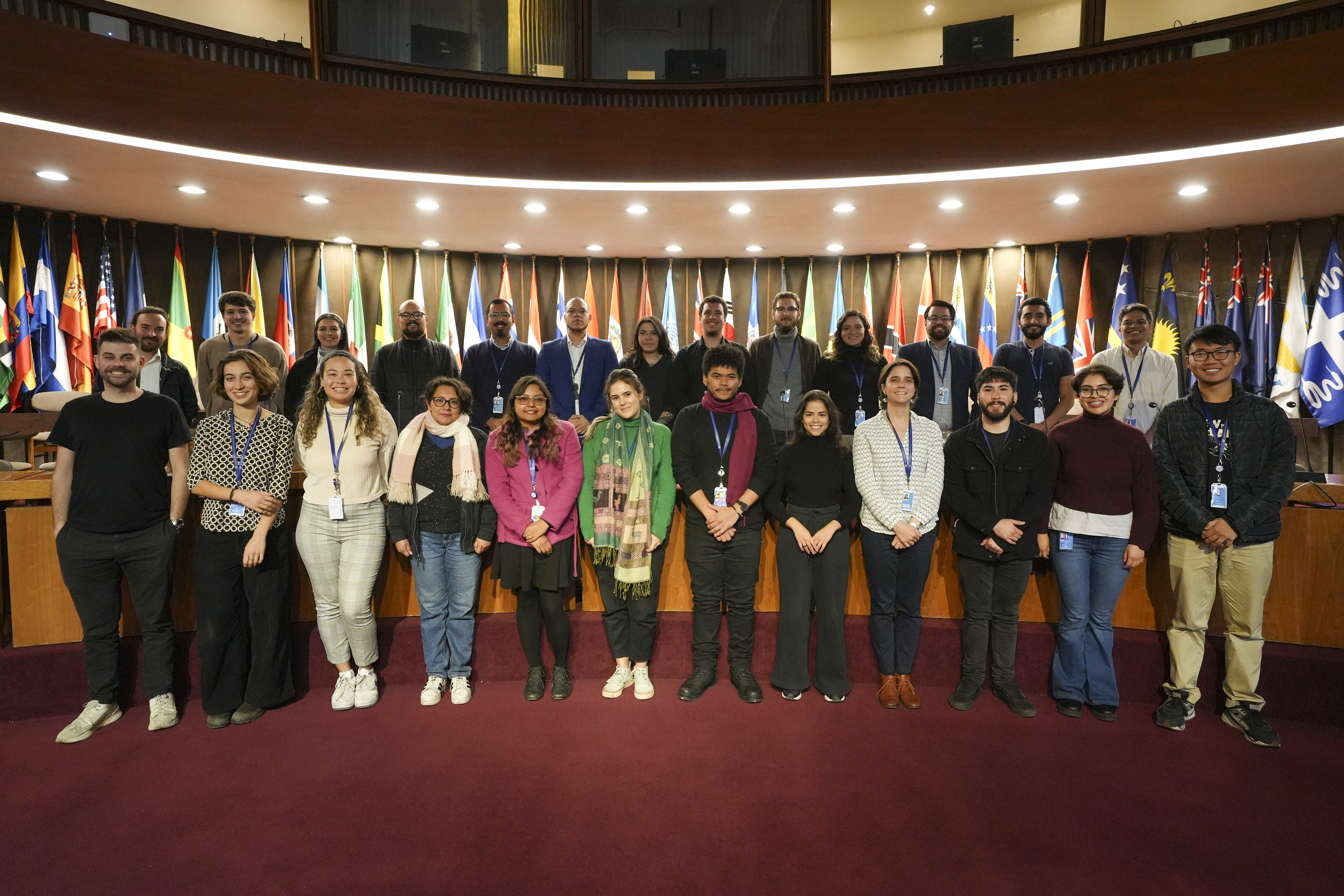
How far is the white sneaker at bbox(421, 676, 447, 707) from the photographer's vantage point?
314cm

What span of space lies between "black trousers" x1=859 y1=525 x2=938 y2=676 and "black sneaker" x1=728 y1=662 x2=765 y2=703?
63cm

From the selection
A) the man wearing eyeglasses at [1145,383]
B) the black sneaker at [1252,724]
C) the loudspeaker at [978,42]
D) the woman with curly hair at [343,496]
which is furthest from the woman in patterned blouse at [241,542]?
the loudspeaker at [978,42]

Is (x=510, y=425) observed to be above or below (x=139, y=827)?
above

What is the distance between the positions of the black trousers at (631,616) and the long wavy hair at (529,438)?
2.03 ft

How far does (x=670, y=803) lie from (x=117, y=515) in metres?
2.61

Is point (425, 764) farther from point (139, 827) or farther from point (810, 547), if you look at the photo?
point (810, 547)

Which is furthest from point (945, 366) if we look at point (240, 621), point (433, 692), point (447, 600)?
point (240, 621)

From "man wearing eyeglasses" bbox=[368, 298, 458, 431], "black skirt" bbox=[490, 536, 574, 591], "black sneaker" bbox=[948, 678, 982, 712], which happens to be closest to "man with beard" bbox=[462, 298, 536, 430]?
"man wearing eyeglasses" bbox=[368, 298, 458, 431]

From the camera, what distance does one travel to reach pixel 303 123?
446 cm

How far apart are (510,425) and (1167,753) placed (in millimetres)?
3248

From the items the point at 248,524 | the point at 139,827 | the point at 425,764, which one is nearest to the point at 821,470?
the point at 425,764

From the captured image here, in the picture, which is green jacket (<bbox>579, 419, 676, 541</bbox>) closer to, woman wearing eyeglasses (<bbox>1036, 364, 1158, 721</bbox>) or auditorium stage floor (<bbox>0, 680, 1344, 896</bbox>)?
auditorium stage floor (<bbox>0, 680, 1344, 896</bbox>)

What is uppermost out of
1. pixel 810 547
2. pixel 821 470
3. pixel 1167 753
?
pixel 821 470

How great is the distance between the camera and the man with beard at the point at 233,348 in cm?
402
